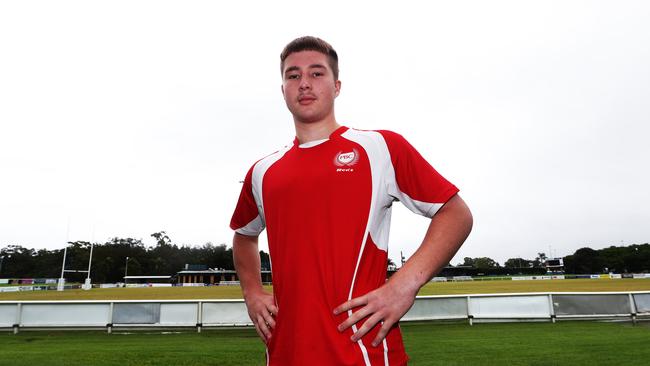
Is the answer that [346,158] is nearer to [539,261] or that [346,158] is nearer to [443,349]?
[443,349]

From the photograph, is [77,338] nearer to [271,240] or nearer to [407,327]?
[407,327]

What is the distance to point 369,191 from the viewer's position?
70.3 inches

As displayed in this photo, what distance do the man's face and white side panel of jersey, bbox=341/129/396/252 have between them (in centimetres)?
29

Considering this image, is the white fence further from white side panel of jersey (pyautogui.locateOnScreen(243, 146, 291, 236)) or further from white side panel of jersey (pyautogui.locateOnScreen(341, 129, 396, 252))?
white side panel of jersey (pyautogui.locateOnScreen(341, 129, 396, 252))

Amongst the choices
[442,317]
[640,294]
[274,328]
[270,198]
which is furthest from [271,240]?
[640,294]

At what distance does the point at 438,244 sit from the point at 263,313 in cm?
88

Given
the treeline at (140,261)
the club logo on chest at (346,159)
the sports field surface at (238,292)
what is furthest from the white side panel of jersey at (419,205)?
the treeline at (140,261)

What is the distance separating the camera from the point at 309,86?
2.04m

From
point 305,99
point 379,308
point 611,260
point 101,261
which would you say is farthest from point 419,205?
point 611,260

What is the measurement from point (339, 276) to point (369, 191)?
389mm

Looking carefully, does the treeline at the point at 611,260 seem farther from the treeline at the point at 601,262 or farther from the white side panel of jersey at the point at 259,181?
the white side panel of jersey at the point at 259,181

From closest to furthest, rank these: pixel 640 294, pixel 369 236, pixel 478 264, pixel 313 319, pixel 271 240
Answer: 1. pixel 313 319
2. pixel 369 236
3. pixel 271 240
4. pixel 640 294
5. pixel 478 264

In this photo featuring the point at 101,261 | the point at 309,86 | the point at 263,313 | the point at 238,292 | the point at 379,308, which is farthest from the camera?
the point at 101,261

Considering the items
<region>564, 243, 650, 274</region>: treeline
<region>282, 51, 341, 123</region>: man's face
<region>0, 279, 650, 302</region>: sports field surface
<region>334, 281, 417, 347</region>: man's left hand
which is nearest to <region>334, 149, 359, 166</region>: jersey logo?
<region>282, 51, 341, 123</region>: man's face
